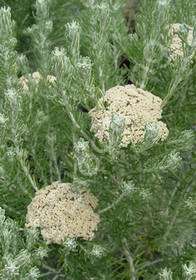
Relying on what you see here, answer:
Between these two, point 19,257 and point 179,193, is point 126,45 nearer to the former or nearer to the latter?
point 179,193

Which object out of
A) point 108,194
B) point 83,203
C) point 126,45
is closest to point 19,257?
point 83,203

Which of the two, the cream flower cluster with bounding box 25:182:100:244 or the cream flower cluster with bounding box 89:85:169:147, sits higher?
the cream flower cluster with bounding box 89:85:169:147

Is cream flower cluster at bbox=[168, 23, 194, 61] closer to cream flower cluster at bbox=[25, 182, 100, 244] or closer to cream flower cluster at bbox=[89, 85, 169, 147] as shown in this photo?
cream flower cluster at bbox=[89, 85, 169, 147]

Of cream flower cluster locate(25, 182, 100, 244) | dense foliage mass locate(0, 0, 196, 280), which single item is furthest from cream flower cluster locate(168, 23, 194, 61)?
cream flower cluster locate(25, 182, 100, 244)

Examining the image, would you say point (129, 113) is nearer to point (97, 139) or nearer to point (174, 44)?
point (97, 139)

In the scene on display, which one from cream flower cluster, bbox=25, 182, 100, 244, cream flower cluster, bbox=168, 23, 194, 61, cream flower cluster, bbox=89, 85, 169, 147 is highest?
cream flower cluster, bbox=168, 23, 194, 61

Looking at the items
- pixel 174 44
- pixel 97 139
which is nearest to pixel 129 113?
pixel 97 139

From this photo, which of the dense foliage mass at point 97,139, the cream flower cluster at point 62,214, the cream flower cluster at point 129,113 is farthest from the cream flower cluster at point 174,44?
the cream flower cluster at point 62,214
